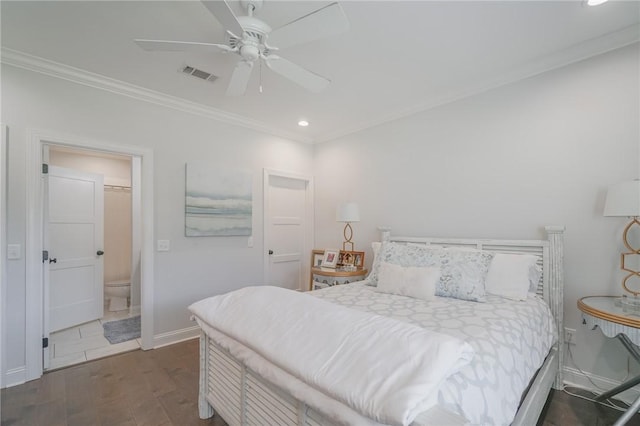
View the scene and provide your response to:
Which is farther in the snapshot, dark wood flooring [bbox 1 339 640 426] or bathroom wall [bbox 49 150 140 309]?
bathroom wall [bbox 49 150 140 309]

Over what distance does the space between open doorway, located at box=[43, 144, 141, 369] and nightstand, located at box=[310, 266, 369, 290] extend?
2.07 metres

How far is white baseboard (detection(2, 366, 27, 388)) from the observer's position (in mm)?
2324

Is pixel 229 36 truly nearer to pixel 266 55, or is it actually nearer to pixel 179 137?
pixel 266 55

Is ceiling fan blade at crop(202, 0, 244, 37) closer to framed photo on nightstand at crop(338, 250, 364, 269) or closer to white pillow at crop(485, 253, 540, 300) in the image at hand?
white pillow at crop(485, 253, 540, 300)

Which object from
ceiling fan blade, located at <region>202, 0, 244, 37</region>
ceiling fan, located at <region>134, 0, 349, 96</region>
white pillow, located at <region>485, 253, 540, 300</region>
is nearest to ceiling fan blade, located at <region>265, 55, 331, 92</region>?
ceiling fan, located at <region>134, 0, 349, 96</region>

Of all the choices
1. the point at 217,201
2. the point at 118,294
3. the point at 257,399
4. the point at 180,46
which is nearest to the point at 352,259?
the point at 217,201

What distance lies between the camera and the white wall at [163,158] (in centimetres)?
240

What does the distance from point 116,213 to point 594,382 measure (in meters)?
6.11

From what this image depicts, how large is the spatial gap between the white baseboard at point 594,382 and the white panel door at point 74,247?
17.1 ft

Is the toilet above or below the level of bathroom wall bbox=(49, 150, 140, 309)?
below

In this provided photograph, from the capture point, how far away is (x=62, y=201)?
3.69m

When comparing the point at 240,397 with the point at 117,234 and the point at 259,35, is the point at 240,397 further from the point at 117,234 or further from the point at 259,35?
the point at 117,234

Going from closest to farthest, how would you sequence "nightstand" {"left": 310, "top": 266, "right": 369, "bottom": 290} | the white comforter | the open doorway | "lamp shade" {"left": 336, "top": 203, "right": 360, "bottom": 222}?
the white comforter, the open doorway, "nightstand" {"left": 310, "top": 266, "right": 369, "bottom": 290}, "lamp shade" {"left": 336, "top": 203, "right": 360, "bottom": 222}

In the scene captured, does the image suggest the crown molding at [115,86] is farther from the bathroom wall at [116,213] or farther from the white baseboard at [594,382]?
the white baseboard at [594,382]
